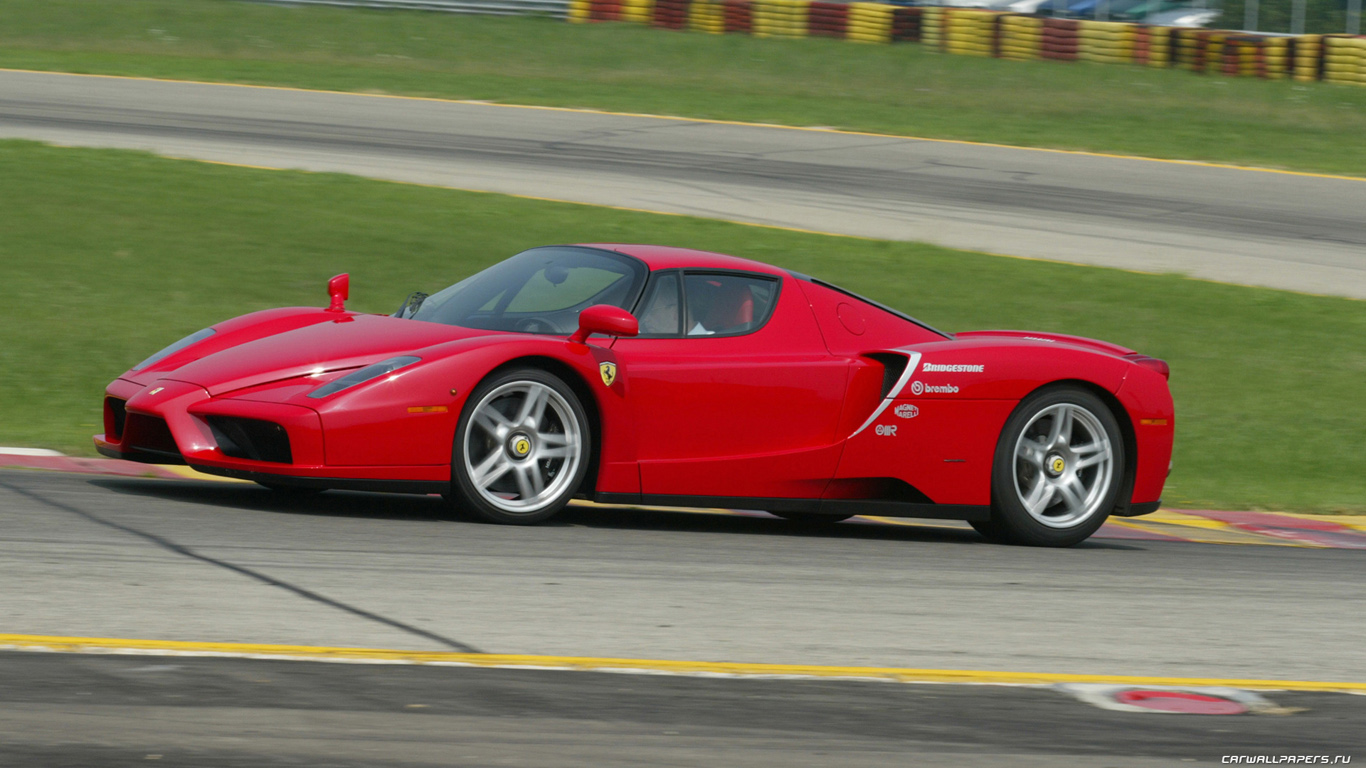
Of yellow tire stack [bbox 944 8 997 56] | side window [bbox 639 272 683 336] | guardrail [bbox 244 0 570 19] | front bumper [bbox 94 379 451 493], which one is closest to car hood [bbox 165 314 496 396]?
front bumper [bbox 94 379 451 493]

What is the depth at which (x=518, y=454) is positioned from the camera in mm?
6910

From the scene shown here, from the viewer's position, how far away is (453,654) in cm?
481

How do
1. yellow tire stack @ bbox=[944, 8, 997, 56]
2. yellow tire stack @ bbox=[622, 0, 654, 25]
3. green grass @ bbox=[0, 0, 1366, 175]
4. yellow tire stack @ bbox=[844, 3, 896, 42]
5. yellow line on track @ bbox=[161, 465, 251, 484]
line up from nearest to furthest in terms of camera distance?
1. yellow line on track @ bbox=[161, 465, 251, 484]
2. green grass @ bbox=[0, 0, 1366, 175]
3. yellow tire stack @ bbox=[944, 8, 997, 56]
4. yellow tire stack @ bbox=[844, 3, 896, 42]
5. yellow tire stack @ bbox=[622, 0, 654, 25]

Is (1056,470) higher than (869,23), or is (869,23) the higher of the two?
(869,23)

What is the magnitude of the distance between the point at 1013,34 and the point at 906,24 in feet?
6.73

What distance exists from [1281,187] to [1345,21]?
10.0 m

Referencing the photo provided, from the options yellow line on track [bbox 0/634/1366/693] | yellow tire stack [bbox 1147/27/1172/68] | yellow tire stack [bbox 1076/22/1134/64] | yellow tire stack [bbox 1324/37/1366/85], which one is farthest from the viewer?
yellow tire stack [bbox 1076/22/1134/64]

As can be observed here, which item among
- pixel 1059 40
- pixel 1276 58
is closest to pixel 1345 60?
pixel 1276 58

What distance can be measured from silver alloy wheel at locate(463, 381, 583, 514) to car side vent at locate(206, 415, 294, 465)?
2.43 feet

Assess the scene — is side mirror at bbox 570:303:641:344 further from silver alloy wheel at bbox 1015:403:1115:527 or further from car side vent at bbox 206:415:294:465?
silver alloy wheel at bbox 1015:403:1115:527

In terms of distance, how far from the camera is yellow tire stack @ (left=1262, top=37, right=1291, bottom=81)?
28.0 meters

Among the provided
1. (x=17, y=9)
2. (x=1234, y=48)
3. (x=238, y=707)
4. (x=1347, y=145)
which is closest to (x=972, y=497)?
(x=238, y=707)

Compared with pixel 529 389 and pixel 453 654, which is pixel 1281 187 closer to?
pixel 529 389

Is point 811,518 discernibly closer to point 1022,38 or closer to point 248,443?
point 248,443
